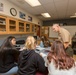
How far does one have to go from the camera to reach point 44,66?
1422 mm

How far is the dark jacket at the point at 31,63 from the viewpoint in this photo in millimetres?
1399

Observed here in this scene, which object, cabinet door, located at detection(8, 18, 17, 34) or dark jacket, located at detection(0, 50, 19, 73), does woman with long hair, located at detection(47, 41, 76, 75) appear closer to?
dark jacket, located at detection(0, 50, 19, 73)

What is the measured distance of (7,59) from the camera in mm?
1877

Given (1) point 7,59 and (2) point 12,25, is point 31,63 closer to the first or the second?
(1) point 7,59

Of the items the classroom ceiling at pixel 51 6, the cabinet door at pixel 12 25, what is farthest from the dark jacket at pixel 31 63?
the classroom ceiling at pixel 51 6

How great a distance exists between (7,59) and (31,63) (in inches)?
28.0

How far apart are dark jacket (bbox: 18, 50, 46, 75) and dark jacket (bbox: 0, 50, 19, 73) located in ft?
1.58

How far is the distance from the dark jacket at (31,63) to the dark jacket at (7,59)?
482mm

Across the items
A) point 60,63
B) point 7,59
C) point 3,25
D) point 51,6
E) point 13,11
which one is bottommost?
point 7,59

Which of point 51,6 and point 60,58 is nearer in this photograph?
point 60,58

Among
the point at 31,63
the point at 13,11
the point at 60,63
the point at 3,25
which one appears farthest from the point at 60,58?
the point at 13,11

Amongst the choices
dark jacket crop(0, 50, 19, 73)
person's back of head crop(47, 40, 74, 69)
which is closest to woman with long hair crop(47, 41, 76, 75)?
person's back of head crop(47, 40, 74, 69)

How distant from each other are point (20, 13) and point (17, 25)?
0.72 m

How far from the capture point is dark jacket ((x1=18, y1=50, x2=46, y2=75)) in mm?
1399
